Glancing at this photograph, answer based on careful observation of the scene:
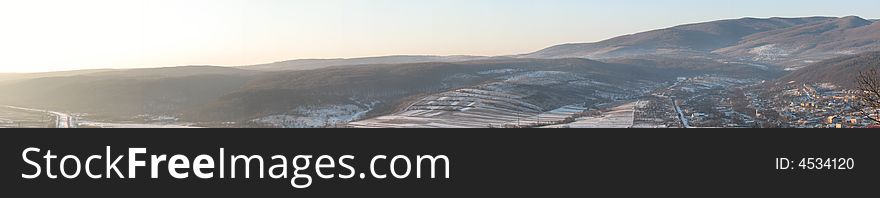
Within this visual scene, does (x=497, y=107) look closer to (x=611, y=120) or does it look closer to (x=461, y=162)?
(x=611, y=120)

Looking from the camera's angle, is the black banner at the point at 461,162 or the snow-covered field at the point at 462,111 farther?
the snow-covered field at the point at 462,111

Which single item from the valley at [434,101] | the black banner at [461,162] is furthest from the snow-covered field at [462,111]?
the black banner at [461,162]

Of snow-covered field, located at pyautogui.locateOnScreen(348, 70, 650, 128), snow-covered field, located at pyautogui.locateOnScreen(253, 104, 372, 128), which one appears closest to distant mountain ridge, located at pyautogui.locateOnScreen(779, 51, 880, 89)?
snow-covered field, located at pyautogui.locateOnScreen(348, 70, 650, 128)

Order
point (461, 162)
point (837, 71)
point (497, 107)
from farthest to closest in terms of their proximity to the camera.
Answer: point (837, 71) < point (497, 107) < point (461, 162)

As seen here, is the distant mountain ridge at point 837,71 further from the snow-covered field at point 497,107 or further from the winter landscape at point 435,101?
the snow-covered field at point 497,107

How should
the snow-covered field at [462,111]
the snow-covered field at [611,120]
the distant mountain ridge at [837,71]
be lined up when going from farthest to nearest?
the distant mountain ridge at [837,71]
the snow-covered field at [462,111]
the snow-covered field at [611,120]

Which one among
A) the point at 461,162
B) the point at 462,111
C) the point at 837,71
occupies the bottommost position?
the point at 462,111

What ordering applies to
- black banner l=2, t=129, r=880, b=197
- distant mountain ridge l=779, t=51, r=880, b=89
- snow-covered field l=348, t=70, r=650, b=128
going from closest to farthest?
1. black banner l=2, t=129, r=880, b=197
2. snow-covered field l=348, t=70, r=650, b=128
3. distant mountain ridge l=779, t=51, r=880, b=89

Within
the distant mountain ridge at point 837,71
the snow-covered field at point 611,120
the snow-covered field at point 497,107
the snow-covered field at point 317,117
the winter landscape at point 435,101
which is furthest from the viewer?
the distant mountain ridge at point 837,71

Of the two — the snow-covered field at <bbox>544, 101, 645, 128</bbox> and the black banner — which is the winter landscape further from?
the black banner

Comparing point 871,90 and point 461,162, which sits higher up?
point 461,162

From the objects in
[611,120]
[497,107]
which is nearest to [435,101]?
[497,107]
